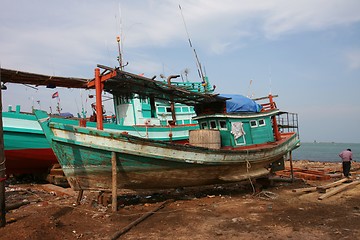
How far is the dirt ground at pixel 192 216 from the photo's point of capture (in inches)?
230

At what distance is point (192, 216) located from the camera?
23.6ft

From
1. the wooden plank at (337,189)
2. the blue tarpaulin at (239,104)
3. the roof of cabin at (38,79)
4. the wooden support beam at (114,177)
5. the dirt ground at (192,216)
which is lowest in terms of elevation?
the wooden plank at (337,189)

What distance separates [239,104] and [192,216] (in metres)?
5.36

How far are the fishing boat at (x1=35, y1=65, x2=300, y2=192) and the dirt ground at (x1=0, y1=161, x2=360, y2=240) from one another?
686 mm

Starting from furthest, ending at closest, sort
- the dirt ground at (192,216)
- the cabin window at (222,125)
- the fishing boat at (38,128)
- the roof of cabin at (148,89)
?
the fishing boat at (38,128) → the cabin window at (222,125) → the roof of cabin at (148,89) → the dirt ground at (192,216)

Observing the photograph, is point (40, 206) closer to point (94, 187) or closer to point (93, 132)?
point (94, 187)

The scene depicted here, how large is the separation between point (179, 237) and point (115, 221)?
185 cm

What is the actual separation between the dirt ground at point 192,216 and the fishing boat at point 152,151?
69cm

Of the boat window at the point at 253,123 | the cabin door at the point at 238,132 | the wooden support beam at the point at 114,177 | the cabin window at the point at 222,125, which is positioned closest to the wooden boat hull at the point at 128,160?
the wooden support beam at the point at 114,177

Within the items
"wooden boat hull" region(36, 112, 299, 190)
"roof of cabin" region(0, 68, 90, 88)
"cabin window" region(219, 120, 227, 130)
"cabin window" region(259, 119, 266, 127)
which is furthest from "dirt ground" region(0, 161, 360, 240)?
"roof of cabin" region(0, 68, 90, 88)

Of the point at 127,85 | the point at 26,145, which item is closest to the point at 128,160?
the point at 127,85

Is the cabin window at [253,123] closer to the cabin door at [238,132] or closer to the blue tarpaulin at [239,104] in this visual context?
the blue tarpaulin at [239,104]

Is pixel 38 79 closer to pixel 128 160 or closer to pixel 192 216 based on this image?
pixel 128 160

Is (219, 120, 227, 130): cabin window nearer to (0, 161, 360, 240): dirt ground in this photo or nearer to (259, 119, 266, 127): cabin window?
(259, 119, 266, 127): cabin window
